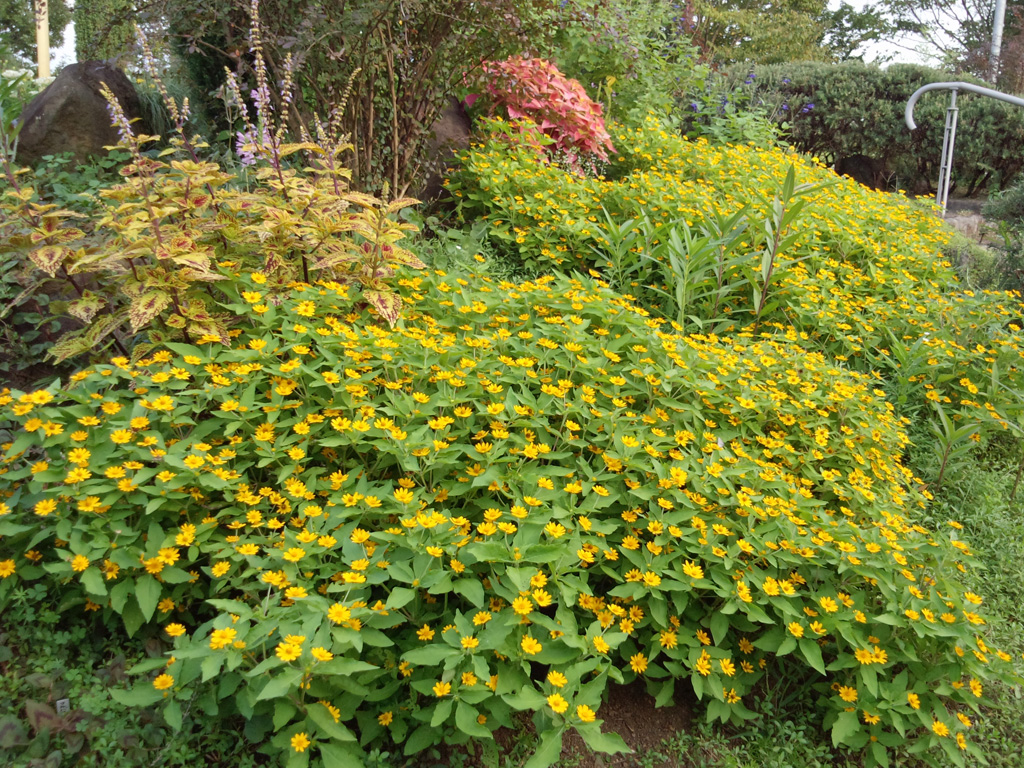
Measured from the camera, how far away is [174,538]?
1.85 metres

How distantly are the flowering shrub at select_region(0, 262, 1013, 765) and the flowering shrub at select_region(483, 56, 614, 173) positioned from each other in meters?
3.28

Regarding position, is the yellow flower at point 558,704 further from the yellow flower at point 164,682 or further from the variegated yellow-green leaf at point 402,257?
the variegated yellow-green leaf at point 402,257

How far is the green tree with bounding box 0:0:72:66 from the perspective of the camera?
23.5m

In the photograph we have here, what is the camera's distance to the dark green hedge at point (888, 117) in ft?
33.5

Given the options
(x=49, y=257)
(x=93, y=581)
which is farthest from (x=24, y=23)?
(x=93, y=581)

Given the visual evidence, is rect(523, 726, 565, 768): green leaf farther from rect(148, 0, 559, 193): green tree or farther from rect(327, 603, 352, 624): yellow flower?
rect(148, 0, 559, 193): green tree

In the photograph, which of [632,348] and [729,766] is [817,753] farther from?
[632,348]

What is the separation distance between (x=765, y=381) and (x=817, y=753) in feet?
4.41

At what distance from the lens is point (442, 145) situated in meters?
5.15

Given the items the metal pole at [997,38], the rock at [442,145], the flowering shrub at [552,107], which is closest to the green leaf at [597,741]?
the rock at [442,145]

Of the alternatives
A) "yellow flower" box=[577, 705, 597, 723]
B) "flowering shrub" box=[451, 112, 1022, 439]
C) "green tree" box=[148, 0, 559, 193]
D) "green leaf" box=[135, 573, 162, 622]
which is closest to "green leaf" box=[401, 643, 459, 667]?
"yellow flower" box=[577, 705, 597, 723]

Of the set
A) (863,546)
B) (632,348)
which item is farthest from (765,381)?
(863,546)

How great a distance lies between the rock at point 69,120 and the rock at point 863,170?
10.7 metres

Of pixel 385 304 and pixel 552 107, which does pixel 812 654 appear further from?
pixel 552 107
